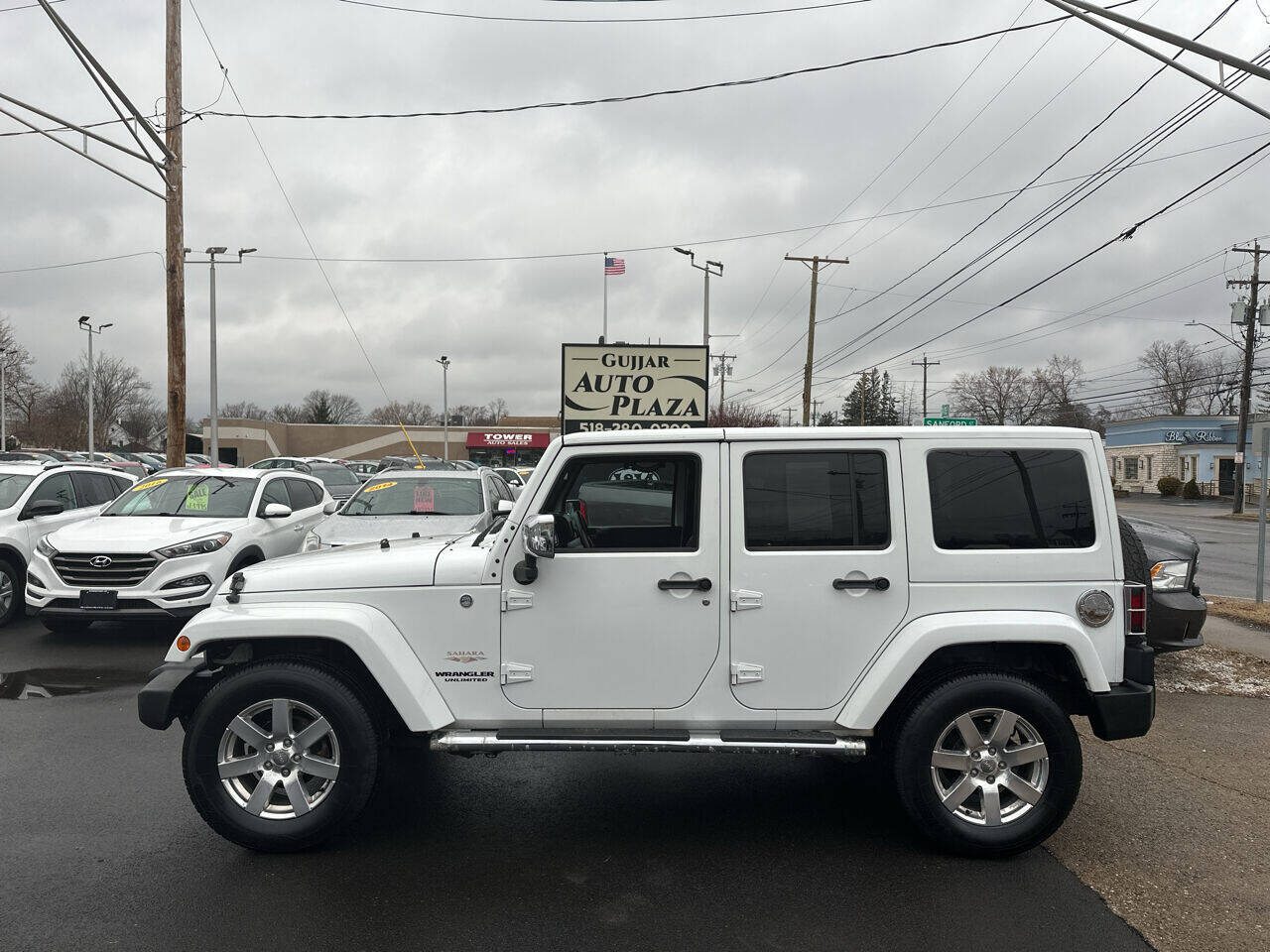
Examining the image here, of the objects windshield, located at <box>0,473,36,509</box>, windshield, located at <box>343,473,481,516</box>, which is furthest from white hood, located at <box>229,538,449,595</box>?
windshield, located at <box>0,473,36,509</box>

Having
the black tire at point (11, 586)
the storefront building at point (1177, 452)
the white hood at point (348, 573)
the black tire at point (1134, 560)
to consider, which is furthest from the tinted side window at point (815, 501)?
the storefront building at point (1177, 452)

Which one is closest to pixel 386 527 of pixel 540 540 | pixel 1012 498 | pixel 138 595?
pixel 138 595

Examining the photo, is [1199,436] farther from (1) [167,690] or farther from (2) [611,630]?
(1) [167,690]

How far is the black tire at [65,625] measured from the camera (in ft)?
28.2

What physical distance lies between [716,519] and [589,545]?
2.03 feet

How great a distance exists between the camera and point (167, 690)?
161 inches

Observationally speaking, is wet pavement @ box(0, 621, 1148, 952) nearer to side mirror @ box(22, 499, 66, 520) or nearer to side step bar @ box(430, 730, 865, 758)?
side step bar @ box(430, 730, 865, 758)

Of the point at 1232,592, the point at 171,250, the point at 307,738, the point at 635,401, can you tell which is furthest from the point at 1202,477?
the point at 307,738

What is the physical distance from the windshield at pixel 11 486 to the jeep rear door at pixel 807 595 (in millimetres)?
9558

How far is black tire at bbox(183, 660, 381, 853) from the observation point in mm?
4062

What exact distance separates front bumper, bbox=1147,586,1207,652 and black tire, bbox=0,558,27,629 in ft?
35.9

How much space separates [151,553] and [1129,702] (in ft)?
26.6

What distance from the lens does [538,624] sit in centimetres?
414

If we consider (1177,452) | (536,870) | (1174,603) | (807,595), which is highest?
(1177,452)
